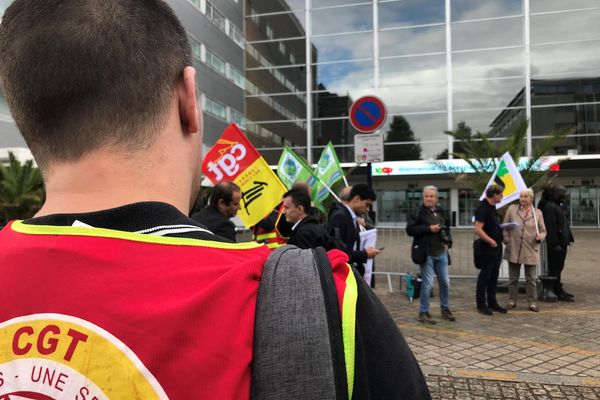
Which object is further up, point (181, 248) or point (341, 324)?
point (181, 248)

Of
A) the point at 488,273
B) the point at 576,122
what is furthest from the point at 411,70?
the point at 488,273

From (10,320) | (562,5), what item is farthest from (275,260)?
(562,5)

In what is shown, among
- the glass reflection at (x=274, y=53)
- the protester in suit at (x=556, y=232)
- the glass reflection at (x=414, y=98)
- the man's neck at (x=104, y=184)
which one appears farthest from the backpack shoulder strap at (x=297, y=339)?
the glass reflection at (x=274, y=53)

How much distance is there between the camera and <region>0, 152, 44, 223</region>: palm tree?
1415cm

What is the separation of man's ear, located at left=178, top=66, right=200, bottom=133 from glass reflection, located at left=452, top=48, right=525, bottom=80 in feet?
91.8

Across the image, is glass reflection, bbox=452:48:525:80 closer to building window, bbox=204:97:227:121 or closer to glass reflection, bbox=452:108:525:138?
glass reflection, bbox=452:108:525:138

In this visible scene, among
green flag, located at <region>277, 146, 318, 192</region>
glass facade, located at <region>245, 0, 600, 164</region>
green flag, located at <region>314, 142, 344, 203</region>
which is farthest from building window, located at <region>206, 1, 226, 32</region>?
green flag, located at <region>277, 146, 318, 192</region>

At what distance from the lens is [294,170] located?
31.9ft

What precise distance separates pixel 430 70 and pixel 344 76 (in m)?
5.06

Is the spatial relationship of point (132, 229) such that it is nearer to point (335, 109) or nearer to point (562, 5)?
point (335, 109)

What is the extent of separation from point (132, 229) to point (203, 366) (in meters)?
0.25

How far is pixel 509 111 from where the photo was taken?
2584 centimetres

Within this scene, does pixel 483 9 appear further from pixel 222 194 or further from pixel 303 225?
pixel 303 225

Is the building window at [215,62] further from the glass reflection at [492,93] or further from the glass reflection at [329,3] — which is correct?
the glass reflection at [492,93]
